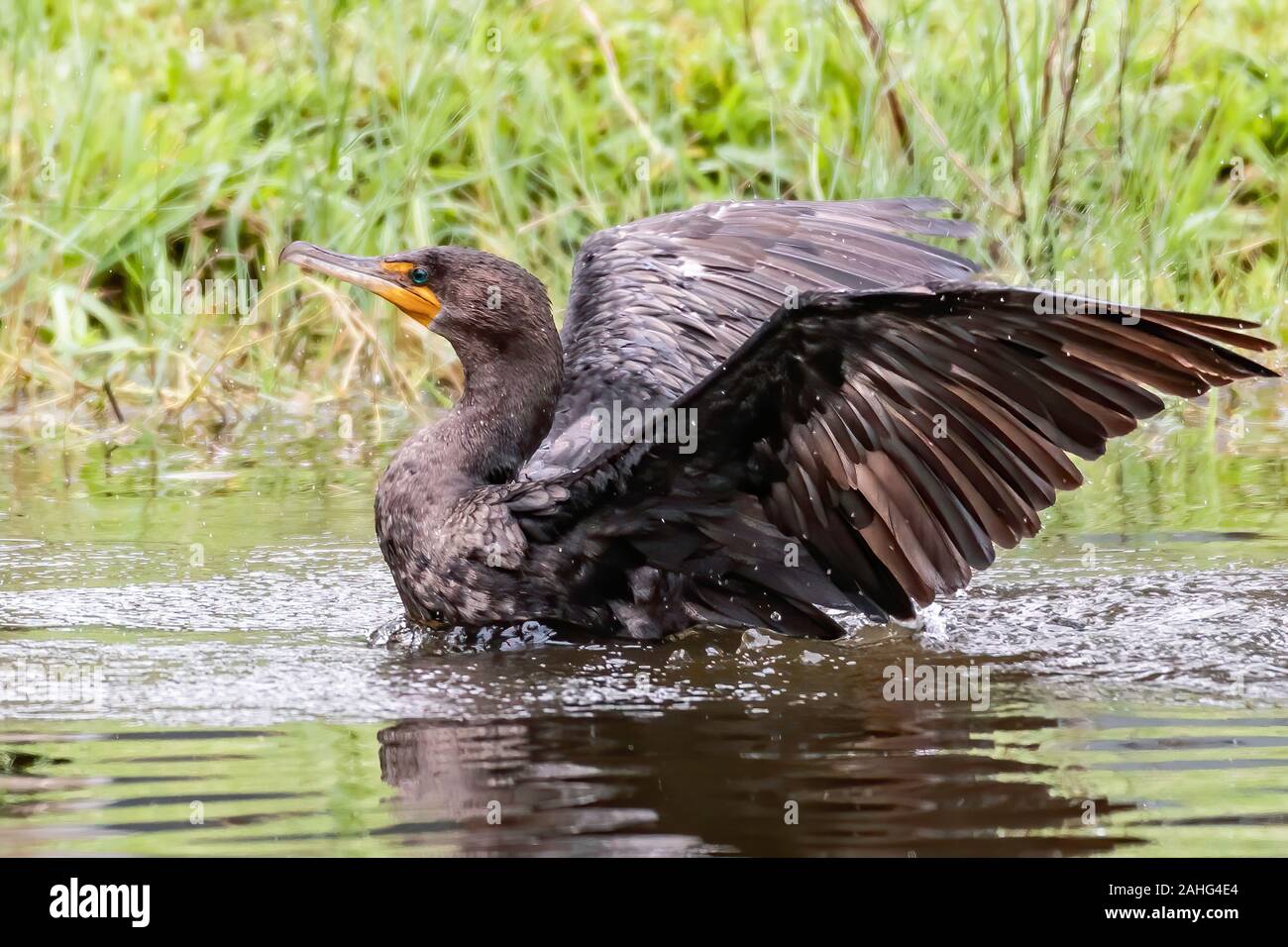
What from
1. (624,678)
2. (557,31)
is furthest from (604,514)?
(557,31)

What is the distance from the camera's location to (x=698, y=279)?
19.9 ft

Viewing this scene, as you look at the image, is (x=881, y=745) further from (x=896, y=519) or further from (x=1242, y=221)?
(x=1242, y=221)

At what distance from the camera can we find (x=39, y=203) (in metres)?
7.68

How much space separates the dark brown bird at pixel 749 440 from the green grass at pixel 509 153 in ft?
6.41

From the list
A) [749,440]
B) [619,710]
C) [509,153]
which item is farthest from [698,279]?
[509,153]

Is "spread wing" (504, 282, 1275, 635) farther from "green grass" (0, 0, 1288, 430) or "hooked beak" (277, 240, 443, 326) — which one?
"green grass" (0, 0, 1288, 430)

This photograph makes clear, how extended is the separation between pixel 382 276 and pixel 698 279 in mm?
1190

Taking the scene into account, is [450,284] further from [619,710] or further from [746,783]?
[746,783]

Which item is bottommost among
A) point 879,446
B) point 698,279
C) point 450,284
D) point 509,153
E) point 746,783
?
point 746,783

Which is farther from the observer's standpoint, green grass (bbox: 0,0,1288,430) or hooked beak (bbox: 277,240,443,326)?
green grass (bbox: 0,0,1288,430)

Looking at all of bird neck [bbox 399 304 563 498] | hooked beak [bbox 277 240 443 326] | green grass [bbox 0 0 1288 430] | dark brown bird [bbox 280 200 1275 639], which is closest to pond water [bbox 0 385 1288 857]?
dark brown bird [bbox 280 200 1275 639]

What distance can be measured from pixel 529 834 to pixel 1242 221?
5926 millimetres

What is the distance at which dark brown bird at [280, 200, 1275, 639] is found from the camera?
160 inches

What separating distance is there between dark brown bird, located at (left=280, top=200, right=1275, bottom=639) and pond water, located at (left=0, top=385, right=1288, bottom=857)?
15 centimetres
